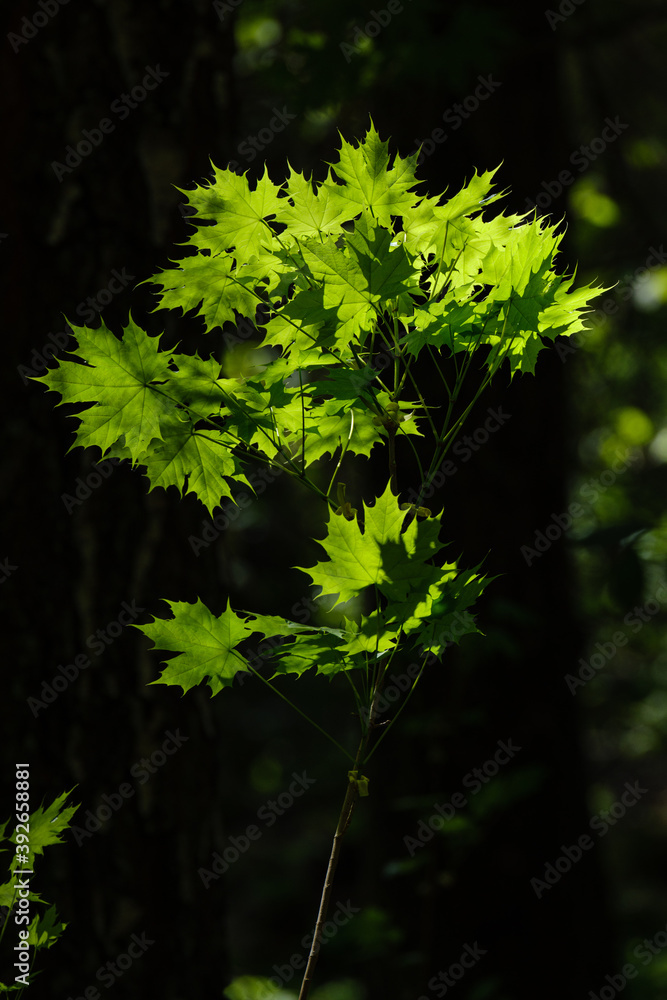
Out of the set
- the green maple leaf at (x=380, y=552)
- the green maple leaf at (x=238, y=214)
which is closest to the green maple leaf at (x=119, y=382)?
the green maple leaf at (x=238, y=214)

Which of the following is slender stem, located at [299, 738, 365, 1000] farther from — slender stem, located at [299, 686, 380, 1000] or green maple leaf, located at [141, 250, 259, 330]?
green maple leaf, located at [141, 250, 259, 330]

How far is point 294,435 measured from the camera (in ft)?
3.49

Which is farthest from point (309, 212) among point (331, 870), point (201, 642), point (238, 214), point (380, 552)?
point (331, 870)

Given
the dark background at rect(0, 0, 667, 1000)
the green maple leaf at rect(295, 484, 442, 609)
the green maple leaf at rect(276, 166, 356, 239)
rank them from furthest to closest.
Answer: the dark background at rect(0, 0, 667, 1000)
the green maple leaf at rect(276, 166, 356, 239)
the green maple leaf at rect(295, 484, 442, 609)

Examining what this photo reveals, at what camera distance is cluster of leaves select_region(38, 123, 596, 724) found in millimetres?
842

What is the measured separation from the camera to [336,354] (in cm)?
90

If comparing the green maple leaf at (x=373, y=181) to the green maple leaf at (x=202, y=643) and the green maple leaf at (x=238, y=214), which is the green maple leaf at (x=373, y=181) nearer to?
the green maple leaf at (x=238, y=214)

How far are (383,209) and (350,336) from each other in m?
0.16

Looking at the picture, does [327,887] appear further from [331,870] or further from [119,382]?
[119,382]

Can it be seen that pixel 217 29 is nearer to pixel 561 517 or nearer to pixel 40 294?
pixel 40 294

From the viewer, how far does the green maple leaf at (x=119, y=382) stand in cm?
94

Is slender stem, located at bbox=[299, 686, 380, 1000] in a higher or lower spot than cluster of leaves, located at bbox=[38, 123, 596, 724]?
lower

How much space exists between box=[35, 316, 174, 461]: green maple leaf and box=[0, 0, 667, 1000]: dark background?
68 cm

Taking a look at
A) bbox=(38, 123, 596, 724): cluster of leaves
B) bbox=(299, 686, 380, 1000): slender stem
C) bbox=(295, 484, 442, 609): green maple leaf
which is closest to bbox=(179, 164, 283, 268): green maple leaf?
bbox=(38, 123, 596, 724): cluster of leaves
